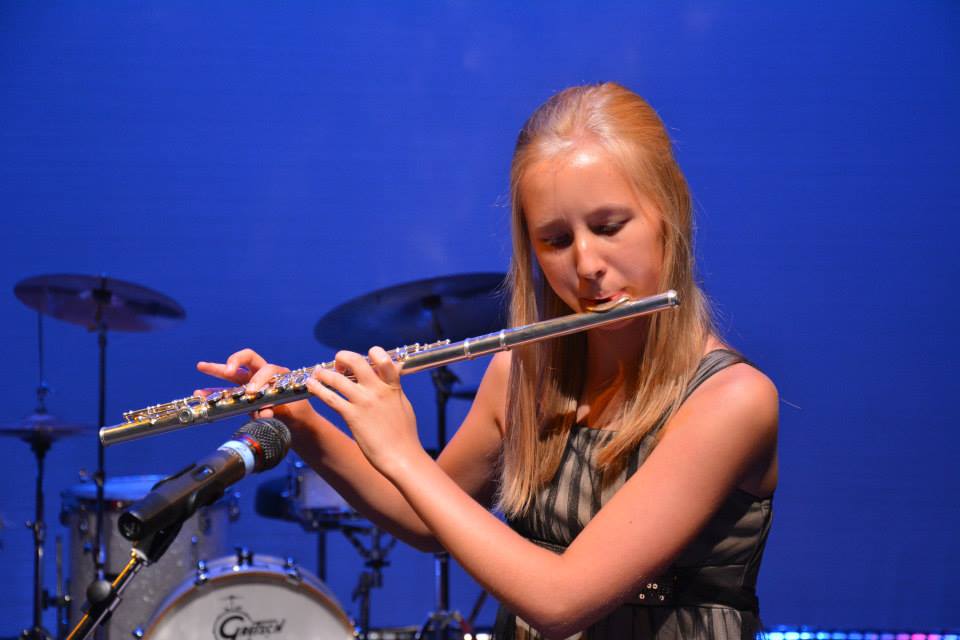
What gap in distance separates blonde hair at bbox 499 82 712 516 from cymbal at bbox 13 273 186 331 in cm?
186

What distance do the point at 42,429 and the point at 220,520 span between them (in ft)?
2.01

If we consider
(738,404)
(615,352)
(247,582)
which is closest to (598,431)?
(615,352)

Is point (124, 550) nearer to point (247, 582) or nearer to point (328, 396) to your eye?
point (247, 582)

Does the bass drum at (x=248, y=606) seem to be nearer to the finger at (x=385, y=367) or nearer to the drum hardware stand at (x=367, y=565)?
the drum hardware stand at (x=367, y=565)

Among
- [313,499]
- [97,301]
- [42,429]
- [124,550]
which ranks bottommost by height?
[124,550]

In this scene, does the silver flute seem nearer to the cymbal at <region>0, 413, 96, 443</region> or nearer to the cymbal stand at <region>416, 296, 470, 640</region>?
the cymbal stand at <region>416, 296, 470, 640</region>

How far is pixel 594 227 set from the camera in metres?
1.15

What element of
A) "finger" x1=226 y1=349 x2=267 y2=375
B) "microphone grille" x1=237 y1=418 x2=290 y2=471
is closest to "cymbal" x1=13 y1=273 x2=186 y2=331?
"finger" x1=226 y1=349 x2=267 y2=375

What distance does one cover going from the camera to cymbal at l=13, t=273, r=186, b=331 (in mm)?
2852

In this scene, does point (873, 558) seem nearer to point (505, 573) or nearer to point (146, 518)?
point (505, 573)

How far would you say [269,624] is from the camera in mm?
2650

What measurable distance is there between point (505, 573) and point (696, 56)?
2.98 meters

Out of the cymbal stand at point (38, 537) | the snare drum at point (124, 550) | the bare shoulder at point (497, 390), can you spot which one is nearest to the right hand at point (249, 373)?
the bare shoulder at point (497, 390)

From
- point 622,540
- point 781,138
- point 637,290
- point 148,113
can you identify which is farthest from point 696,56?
point 622,540
